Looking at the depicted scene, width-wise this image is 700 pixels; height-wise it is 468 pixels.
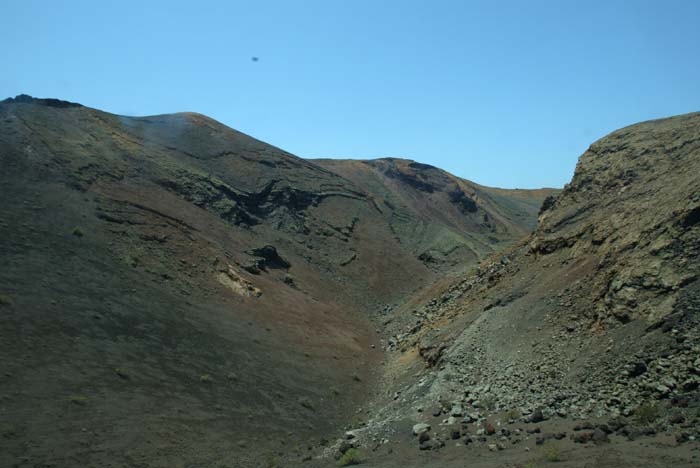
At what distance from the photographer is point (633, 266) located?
16.6 m

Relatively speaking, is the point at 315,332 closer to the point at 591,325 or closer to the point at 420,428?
the point at 420,428

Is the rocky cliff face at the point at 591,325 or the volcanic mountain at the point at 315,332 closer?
the rocky cliff face at the point at 591,325

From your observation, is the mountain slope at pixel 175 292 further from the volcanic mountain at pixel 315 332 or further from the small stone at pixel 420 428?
the small stone at pixel 420 428

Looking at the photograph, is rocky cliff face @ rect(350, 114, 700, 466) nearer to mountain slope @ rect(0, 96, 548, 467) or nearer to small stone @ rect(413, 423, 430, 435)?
small stone @ rect(413, 423, 430, 435)

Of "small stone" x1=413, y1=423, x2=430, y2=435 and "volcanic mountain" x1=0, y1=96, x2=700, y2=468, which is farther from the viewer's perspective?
"small stone" x1=413, y1=423, x2=430, y2=435

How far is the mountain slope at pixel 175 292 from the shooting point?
15.4 meters

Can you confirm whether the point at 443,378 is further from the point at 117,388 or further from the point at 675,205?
the point at 117,388

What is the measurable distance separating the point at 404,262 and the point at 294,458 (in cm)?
3711

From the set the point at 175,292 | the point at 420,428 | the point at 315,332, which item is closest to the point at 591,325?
the point at 420,428

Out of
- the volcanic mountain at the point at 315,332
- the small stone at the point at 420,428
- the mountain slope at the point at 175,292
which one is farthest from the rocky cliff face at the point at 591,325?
the mountain slope at the point at 175,292

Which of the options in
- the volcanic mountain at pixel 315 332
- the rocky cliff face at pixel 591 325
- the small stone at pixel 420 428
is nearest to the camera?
the rocky cliff face at pixel 591 325

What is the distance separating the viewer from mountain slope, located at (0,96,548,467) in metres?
15.4

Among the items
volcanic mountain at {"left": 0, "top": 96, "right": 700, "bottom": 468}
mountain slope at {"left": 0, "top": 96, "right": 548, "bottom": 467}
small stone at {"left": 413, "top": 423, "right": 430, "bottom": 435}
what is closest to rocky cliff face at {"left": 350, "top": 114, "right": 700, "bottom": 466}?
volcanic mountain at {"left": 0, "top": 96, "right": 700, "bottom": 468}

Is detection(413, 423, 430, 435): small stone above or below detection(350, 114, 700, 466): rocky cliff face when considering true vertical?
below
